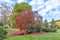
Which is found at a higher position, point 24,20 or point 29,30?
point 24,20

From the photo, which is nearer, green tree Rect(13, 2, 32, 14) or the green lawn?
the green lawn

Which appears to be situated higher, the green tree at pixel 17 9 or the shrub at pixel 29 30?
the green tree at pixel 17 9

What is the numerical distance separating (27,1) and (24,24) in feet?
1.63

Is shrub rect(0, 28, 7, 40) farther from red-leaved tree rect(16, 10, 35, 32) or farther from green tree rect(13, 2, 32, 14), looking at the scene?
green tree rect(13, 2, 32, 14)

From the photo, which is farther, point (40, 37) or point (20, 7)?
point (20, 7)

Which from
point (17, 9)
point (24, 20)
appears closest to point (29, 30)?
point (24, 20)

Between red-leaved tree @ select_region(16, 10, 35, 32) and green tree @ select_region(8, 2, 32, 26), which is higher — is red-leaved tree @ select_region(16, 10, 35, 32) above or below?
below

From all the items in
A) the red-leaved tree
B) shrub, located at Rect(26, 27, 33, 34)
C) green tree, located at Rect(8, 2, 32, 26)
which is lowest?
shrub, located at Rect(26, 27, 33, 34)

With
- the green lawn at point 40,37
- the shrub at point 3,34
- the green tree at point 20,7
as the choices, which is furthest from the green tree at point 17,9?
the green lawn at point 40,37

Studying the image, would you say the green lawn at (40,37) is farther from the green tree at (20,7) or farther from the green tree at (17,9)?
the green tree at (20,7)

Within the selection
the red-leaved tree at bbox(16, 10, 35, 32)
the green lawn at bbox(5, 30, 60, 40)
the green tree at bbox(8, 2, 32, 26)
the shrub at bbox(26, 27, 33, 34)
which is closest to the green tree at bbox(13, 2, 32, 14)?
the green tree at bbox(8, 2, 32, 26)

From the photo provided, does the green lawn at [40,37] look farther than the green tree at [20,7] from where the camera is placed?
No

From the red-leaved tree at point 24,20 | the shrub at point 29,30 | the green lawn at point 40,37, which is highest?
the red-leaved tree at point 24,20

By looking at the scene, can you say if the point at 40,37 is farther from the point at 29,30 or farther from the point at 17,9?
the point at 17,9
